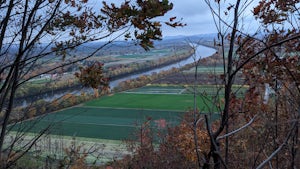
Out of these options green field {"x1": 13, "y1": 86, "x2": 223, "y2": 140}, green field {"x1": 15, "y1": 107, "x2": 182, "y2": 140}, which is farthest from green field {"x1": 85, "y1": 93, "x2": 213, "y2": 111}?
green field {"x1": 15, "y1": 107, "x2": 182, "y2": 140}

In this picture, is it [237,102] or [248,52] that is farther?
[237,102]

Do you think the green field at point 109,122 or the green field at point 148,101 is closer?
the green field at point 109,122

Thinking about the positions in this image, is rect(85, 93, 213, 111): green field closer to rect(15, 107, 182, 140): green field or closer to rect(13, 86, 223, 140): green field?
rect(13, 86, 223, 140): green field

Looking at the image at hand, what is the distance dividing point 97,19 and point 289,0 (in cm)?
245

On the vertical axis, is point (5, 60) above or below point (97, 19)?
below

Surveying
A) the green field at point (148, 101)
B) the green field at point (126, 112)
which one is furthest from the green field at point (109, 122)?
the green field at point (148, 101)

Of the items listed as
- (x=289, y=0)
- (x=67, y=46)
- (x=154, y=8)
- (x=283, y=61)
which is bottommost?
(x=283, y=61)

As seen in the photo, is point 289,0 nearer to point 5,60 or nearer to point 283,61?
point 283,61

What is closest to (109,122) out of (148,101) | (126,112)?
(126,112)

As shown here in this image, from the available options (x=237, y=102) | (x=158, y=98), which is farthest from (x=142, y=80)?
(x=237, y=102)

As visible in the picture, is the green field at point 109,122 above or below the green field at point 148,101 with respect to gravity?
below

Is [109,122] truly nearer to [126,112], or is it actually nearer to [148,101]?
[126,112]

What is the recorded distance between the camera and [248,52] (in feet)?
13.5

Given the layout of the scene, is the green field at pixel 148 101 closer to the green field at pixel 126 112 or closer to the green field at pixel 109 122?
the green field at pixel 126 112
